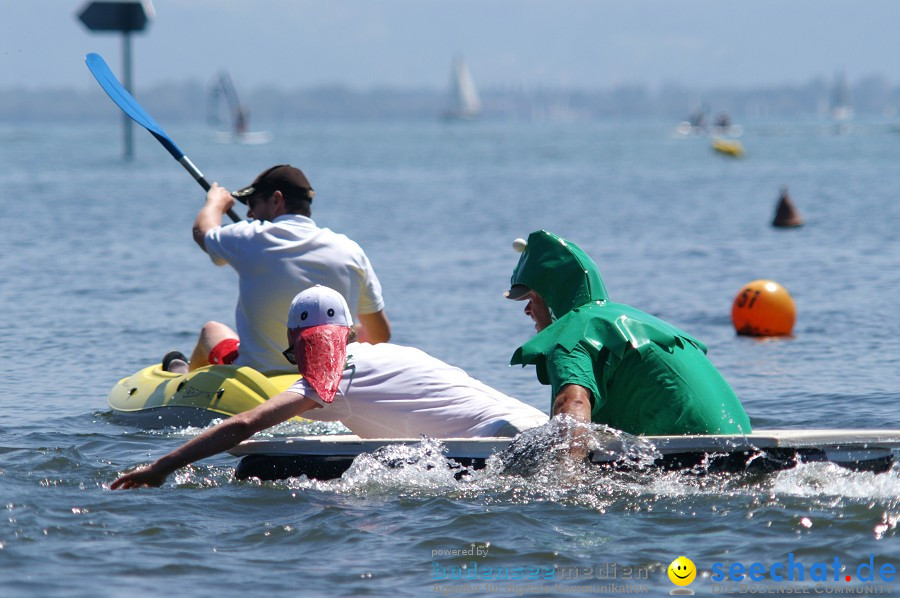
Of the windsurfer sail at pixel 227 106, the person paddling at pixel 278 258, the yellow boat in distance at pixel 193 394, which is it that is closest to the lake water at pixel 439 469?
the yellow boat in distance at pixel 193 394

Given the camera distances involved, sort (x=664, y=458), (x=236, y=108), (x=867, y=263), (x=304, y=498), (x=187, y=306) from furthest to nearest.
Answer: (x=236, y=108) < (x=867, y=263) < (x=187, y=306) < (x=304, y=498) < (x=664, y=458)

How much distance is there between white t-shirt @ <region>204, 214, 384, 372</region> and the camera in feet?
26.1

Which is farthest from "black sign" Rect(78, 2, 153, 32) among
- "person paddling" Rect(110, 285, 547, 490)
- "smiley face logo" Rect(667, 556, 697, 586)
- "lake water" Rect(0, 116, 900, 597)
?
"smiley face logo" Rect(667, 556, 697, 586)

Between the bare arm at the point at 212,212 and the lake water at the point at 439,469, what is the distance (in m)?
1.29

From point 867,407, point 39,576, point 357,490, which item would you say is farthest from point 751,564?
point 867,407

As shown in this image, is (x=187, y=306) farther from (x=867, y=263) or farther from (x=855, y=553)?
(x=855, y=553)

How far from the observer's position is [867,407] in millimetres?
9359

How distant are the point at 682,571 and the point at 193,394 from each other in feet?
13.4

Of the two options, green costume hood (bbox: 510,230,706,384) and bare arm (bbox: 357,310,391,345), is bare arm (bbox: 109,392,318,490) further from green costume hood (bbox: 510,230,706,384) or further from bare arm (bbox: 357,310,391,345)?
bare arm (bbox: 357,310,391,345)

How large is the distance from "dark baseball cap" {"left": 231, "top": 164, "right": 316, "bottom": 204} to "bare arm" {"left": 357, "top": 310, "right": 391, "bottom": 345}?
0.82m

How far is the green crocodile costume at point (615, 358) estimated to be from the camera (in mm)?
5445

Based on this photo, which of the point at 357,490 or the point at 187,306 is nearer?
the point at 357,490

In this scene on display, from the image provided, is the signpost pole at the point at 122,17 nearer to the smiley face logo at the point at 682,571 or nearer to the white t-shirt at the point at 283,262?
the white t-shirt at the point at 283,262

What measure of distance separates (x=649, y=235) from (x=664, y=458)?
62.0ft
